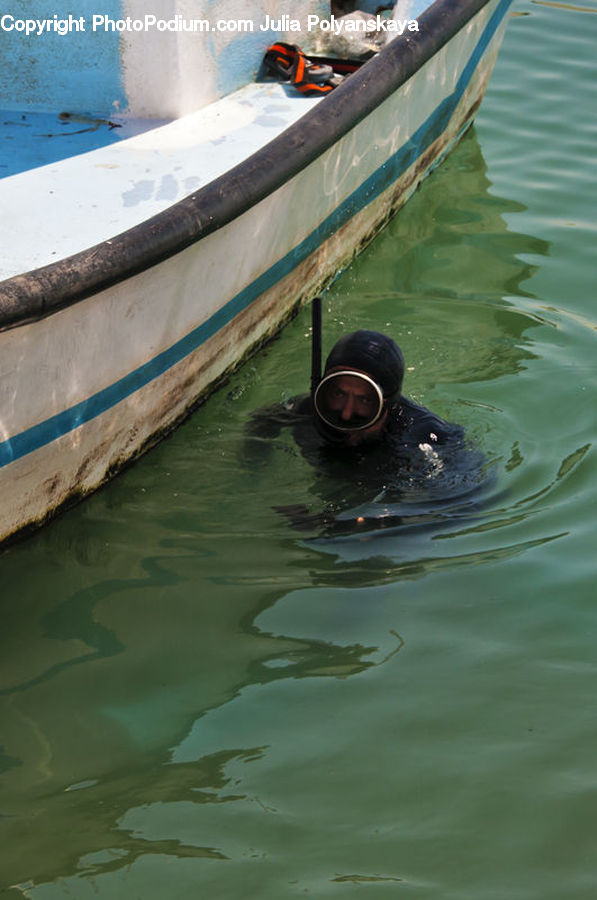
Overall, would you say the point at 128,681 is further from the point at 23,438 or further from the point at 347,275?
the point at 347,275

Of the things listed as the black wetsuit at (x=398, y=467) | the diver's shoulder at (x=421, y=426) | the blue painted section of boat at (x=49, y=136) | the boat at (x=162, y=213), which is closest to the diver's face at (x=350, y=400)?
the black wetsuit at (x=398, y=467)

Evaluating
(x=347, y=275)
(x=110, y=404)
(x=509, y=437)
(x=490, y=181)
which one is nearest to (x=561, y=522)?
(x=509, y=437)

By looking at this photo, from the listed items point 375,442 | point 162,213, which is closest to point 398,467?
point 375,442

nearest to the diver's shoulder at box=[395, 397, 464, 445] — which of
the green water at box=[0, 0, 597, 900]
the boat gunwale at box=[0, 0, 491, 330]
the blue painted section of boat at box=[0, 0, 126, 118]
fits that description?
Result: the green water at box=[0, 0, 597, 900]

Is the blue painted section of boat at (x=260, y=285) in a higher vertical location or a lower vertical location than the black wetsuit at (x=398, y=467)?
higher

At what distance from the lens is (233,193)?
13.8ft

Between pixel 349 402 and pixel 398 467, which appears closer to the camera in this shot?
pixel 349 402

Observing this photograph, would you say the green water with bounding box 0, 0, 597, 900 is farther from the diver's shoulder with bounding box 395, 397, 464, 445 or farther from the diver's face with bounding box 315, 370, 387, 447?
the diver's face with bounding box 315, 370, 387, 447

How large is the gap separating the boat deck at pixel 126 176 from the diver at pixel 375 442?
2.67ft

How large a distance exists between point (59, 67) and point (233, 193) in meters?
1.22

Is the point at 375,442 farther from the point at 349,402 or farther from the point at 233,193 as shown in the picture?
the point at 233,193

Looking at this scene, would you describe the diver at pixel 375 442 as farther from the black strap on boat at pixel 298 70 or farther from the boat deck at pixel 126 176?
the black strap on boat at pixel 298 70

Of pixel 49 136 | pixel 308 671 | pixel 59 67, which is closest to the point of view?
pixel 308 671

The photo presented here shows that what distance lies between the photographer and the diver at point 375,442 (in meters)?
3.94
